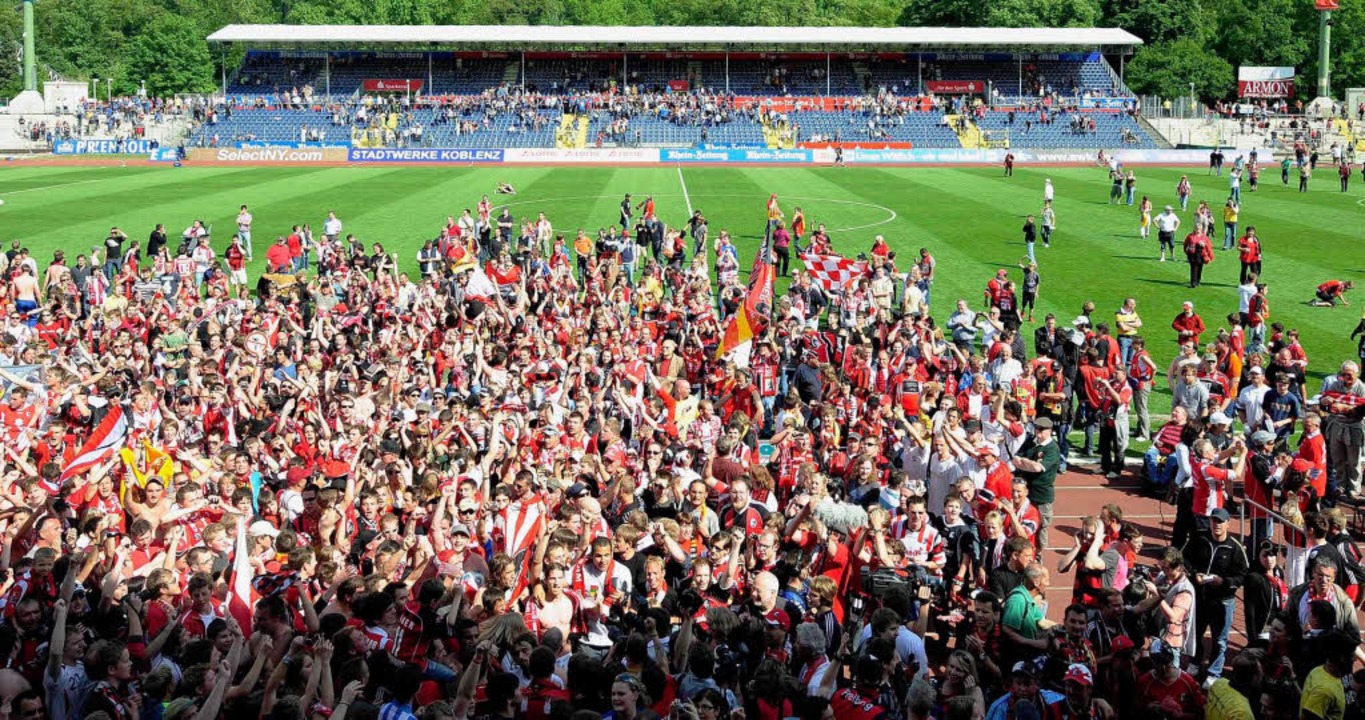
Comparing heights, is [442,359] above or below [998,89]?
below

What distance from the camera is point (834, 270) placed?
866 inches

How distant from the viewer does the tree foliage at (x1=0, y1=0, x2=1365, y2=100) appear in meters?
98.1

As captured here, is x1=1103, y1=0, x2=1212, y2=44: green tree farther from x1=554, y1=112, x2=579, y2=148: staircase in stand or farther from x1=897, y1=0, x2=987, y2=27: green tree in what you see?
x1=554, y1=112, x2=579, y2=148: staircase in stand

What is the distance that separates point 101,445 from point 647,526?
566 cm

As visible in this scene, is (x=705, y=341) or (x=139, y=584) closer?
(x=139, y=584)

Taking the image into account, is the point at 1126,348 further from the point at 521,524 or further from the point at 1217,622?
the point at 521,524

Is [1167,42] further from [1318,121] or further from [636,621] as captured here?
[636,621]

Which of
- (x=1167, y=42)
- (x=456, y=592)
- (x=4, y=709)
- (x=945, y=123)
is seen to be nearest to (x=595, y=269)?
(x=456, y=592)

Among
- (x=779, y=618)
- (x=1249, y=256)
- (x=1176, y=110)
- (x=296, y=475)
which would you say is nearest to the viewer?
(x=779, y=618)

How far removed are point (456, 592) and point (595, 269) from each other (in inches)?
617

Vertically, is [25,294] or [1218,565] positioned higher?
[25,294]

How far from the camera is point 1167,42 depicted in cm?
10344

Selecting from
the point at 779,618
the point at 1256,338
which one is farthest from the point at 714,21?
the point at 779,618

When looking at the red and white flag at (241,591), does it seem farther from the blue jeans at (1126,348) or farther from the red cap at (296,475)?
the blue jeans at (1126,348)
